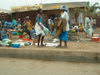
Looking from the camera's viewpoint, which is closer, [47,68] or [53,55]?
[47,68]

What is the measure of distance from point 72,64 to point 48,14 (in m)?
12.1

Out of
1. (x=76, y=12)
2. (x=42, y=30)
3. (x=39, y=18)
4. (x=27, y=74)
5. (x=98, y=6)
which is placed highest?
(x=98, y=6)

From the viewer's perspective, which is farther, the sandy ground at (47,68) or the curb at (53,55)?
the curb at (53,55)

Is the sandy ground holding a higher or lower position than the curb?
lower

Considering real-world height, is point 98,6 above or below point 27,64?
above

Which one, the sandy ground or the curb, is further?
the curb

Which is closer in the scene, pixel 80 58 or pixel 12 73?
pixel 12 73

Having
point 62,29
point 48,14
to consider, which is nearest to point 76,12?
point 48,14

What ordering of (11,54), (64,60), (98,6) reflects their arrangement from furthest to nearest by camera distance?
1. (98,6)
2. (11,54)
3. (64,60)

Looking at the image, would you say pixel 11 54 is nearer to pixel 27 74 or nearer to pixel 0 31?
pixel 27 74

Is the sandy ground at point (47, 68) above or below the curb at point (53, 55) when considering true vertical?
below

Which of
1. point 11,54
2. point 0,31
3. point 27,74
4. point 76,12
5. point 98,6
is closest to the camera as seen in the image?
point 27,74

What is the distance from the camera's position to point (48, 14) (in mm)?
16000

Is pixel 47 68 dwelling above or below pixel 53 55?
below
